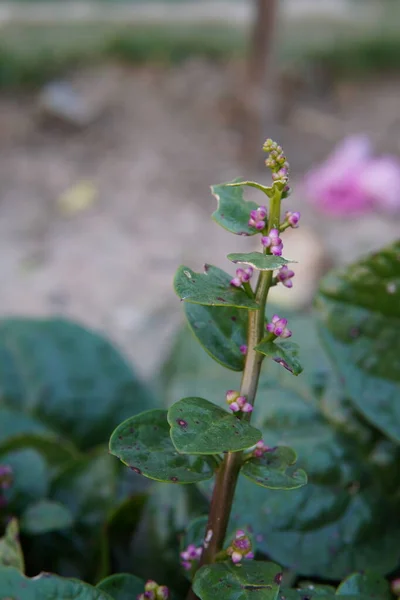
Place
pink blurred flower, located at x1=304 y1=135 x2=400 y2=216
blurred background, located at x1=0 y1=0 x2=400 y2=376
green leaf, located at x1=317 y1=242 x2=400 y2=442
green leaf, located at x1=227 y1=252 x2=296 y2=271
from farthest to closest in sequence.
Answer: pink blurred flower, located at x1=304 y1=135 x2=400 y2=216 < blurred background, located at x1=0 y1=0 x2=400 y2=376 < green leaf, located at x1=317 y1=242 x2=400 y2=442 < green leaf, located at x1=227 y1=252 x2=296 y2=271

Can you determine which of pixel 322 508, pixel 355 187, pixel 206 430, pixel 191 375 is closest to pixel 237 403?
pixel 206 430

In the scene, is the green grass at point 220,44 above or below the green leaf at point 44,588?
above

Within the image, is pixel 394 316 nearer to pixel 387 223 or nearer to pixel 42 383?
pixel 42 383

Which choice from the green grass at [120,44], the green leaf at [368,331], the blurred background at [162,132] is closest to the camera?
the green leaf at [368,331]

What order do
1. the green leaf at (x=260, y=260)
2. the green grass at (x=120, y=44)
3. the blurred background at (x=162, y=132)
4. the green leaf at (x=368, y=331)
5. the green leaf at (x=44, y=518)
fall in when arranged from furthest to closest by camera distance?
the green grass at (x=120, y=44) < the blurred background at (x=162, y=132) < the green leaf at (x=368, y=331) < the green leaf at (x=44, y=518) < the green leaf at (x=260, y=260)

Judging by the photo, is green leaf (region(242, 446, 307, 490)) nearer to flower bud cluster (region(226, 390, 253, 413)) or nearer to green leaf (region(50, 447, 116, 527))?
flower bud cluster (region(226, 390, 253, 413))

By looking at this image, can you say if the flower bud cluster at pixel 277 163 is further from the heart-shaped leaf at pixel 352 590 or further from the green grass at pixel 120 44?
the green grass at pixel 120 44

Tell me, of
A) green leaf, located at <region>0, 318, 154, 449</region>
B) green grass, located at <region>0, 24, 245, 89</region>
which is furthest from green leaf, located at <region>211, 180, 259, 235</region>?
green grass, located at <region>0, 24, 245, 89</region>

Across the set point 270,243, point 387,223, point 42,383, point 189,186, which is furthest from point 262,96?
point 270,243

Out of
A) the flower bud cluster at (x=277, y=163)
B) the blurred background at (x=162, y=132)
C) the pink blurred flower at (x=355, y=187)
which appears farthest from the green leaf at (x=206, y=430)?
the pink blurred flower at (x=355, y=187)
